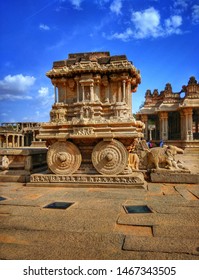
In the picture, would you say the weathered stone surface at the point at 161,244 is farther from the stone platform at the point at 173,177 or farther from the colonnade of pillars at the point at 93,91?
the colonnade of pillars at the point at 93,91

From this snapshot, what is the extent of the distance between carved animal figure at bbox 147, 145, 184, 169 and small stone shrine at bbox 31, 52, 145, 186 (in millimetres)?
504

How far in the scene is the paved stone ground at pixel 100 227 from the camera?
7.23 feet

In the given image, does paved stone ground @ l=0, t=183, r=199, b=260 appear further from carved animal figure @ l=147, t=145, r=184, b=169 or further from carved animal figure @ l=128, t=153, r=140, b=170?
carved animal figure @ l=128, t=153, r=140, b=170

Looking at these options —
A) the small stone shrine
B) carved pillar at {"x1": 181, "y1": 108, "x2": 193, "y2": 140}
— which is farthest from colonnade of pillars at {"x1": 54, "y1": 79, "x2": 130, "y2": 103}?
carved pillar at {"x1": 181, "y1": 108, "x2": 193, "y2": 140}

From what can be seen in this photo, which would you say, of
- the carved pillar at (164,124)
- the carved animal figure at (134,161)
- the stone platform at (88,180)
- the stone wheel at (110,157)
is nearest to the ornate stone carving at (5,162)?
the stone platform at (88,180)

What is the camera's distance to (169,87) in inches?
1060

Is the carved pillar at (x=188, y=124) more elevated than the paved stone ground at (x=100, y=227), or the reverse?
the carved pillar at (x=188, y=124)

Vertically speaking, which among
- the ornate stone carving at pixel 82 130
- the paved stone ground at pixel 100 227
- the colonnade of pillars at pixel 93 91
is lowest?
the paved stone ground at pixel 100 227

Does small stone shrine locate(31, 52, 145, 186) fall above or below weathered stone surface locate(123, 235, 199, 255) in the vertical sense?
above

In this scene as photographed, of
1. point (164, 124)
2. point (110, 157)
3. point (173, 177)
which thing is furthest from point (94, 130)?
point (164, 124)

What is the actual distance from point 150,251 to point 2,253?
4.70 ft

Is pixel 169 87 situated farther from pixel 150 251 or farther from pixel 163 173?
pixel 150 251

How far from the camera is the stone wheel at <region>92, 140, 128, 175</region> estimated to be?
5395 mm
